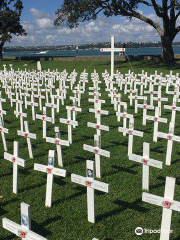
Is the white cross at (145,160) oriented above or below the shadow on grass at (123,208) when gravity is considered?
above

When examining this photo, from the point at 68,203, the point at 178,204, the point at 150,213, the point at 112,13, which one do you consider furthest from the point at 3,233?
the point at 112,13

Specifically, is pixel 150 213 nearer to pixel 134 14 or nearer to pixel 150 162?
pixel 150 162

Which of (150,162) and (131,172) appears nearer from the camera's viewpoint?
(150,162)

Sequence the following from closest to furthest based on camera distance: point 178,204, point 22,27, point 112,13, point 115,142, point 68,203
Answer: point 178,204 < point 68,203 < point 115,142 < point 112,13 < point 22,27

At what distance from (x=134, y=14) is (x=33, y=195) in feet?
90.5

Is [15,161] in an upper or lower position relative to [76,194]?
upper

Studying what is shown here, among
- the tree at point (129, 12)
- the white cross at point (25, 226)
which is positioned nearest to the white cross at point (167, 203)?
the white cross at point (25, 226)

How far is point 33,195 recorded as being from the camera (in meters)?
4.98

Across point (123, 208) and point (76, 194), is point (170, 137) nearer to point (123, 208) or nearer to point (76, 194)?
point (123, 208)

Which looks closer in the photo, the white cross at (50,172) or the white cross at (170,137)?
the white cross at (50,172)

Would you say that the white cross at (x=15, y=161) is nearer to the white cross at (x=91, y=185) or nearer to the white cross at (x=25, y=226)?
the white cross at (x=91, y=185)

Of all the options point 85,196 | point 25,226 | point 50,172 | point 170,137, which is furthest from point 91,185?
point 170,137

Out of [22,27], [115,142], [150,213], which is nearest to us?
[150,213]

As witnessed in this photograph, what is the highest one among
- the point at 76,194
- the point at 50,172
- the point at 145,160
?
the point at 145,160
